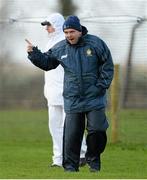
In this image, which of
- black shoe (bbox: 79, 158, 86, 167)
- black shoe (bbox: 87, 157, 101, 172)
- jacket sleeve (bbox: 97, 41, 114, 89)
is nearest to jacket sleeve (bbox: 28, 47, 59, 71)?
jacket sleeve (bbox: 97, 41, 114, 89)

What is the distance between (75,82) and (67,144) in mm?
764

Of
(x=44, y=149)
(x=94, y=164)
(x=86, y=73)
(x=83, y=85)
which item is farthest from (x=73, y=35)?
(x=44, y=149)

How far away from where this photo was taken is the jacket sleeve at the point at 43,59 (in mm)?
10750

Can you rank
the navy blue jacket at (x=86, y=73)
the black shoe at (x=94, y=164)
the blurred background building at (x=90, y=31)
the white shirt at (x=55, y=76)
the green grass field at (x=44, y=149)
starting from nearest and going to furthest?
the navy blue jacket at (x=86, y=73) → the green grass field at (x=44, y=149) → the black shoe at (x=94, y=164) → the white shirt at (x=55, y=76) → the blurred background building at (x=90, y=31)

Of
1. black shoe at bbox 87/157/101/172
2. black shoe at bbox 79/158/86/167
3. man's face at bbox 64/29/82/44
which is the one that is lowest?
black shoe at bbox 79/158/86/167

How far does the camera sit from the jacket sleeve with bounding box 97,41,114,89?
10602 millimetres

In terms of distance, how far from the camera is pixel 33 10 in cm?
1647

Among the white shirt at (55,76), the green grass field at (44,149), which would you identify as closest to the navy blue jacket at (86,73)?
the green grass field at (44,149)

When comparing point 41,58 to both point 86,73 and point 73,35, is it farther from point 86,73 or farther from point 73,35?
point 86,73

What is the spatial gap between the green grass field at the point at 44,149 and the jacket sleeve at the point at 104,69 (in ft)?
3.37

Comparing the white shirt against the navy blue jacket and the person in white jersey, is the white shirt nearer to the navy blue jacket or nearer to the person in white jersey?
the person in white jersey

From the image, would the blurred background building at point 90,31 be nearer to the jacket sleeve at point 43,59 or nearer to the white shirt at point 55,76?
the white shirt at point 55,76

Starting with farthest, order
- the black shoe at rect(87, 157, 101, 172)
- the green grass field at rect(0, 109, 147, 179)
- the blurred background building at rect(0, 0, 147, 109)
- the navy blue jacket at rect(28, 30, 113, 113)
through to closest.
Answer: the blurred background building at rect(0, 0, 147, 109) < the black shoe at rect(87, 157, 101, 172) < the green grass field at rect(0, 109, 147, 179) < the navy blue jacket at rect(28, 30, 113, 113)

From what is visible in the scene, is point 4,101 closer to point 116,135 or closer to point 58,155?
point 116,135
